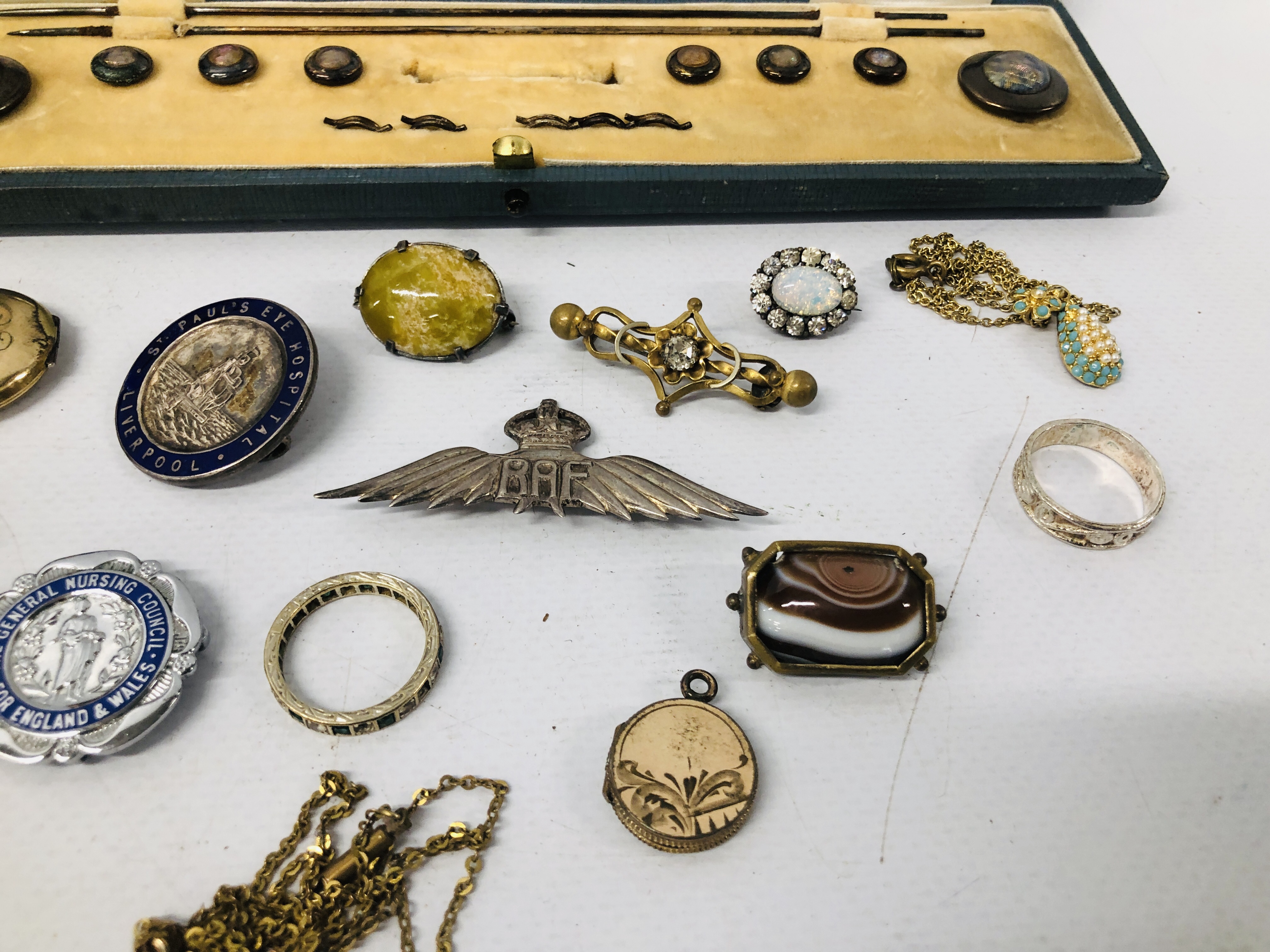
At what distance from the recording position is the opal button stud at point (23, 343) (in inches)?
82.7

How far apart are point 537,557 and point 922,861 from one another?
1.02m

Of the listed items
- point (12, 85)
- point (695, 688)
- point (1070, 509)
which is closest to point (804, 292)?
point (1070, 509)

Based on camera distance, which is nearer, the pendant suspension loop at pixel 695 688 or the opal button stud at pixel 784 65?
the pendant suspension loop at pixel 695 688

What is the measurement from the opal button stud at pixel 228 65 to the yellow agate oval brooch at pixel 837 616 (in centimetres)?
215

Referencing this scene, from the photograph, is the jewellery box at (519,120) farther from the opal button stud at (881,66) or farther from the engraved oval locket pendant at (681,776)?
the engraved oval locket pendant at (681,776)

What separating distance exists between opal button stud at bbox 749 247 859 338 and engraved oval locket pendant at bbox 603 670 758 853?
1.10 metres

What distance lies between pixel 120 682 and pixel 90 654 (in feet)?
0.35

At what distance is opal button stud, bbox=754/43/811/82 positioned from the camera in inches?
103

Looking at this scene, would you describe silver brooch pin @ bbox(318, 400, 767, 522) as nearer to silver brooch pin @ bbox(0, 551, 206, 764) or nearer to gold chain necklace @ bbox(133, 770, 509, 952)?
silver brooch pin @ bbox(0, 551, 206, 764)

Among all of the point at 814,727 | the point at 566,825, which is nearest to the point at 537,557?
the point at 566,825

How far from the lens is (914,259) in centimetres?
244

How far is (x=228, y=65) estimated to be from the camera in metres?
2.52

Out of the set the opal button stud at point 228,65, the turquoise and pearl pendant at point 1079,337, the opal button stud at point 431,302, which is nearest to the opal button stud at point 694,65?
the opal button stud at point 431,302

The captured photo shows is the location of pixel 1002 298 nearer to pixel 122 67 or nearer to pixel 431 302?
pixel 431 302
